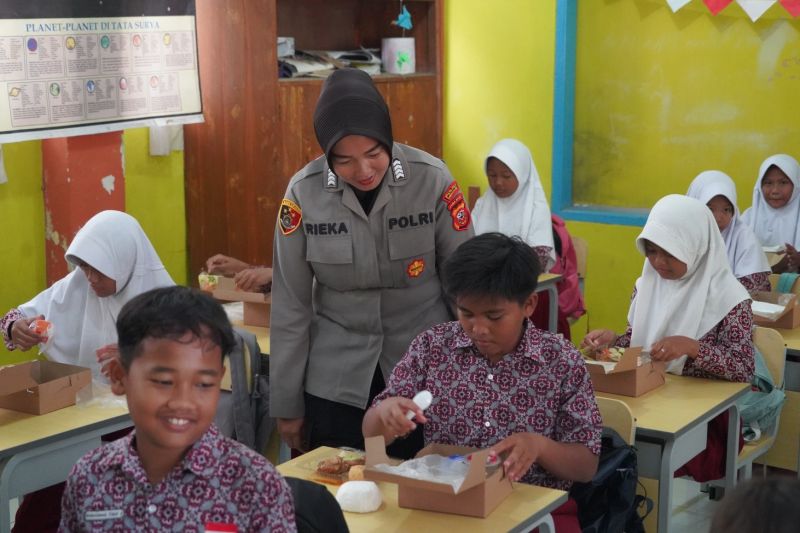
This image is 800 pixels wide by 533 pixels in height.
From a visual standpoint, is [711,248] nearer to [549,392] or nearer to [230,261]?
[549,392]

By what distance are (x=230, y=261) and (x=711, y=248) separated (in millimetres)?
1968

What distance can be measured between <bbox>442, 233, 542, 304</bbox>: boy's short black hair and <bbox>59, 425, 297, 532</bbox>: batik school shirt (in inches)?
31.2

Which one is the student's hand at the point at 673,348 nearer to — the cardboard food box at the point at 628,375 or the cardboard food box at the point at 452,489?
the cardboard food box at the point at 628,375

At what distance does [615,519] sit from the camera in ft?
8.30

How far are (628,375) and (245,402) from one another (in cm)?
119

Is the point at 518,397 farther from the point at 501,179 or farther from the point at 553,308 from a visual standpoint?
the point at 501,179

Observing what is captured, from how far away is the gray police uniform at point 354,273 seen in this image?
278 centimetres

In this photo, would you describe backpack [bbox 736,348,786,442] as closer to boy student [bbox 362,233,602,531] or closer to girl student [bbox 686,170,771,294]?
girl student [bbox 686,170,771,294]

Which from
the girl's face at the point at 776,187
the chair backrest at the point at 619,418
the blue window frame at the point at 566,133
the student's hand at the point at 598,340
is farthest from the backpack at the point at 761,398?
the blue window frame at the point at 566,133

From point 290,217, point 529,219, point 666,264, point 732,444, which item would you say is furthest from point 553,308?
point 290,217

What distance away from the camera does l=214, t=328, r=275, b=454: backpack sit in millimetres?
3357

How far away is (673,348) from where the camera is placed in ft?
10.8

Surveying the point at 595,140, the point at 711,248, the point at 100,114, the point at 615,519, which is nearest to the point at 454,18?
the point at 595,140

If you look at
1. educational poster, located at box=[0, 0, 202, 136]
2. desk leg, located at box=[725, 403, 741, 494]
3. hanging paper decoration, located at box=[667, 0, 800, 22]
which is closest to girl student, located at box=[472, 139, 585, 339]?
hanging paper decoration, located at box=[667, 0, 800, 22]
